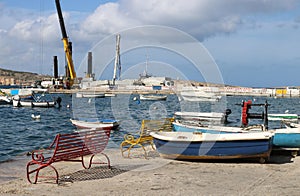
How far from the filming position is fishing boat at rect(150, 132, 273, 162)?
34.0 ft

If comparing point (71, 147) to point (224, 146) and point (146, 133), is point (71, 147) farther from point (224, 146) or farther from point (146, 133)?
point (146, 133)

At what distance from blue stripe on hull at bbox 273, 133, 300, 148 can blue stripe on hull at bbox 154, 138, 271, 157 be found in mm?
1837

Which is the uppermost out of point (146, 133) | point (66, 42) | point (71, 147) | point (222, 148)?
point (66, 42)

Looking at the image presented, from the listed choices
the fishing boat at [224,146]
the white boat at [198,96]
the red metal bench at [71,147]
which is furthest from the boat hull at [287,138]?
the white boat at [198,96]

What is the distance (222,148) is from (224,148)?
52 mm

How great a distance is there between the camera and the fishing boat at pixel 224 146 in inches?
408

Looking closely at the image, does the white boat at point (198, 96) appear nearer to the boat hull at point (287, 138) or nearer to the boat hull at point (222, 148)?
the boat hull at point (287, 138)

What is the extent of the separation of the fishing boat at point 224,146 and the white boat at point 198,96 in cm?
5402

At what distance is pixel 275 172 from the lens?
9.62m

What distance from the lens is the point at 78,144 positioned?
8.88 metres

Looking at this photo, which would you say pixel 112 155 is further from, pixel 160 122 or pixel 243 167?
pixel 243 167

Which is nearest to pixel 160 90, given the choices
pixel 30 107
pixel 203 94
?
pixel 203 94

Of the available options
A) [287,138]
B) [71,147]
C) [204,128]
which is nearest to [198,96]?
[204,128]

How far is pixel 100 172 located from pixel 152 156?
9.05 feet
